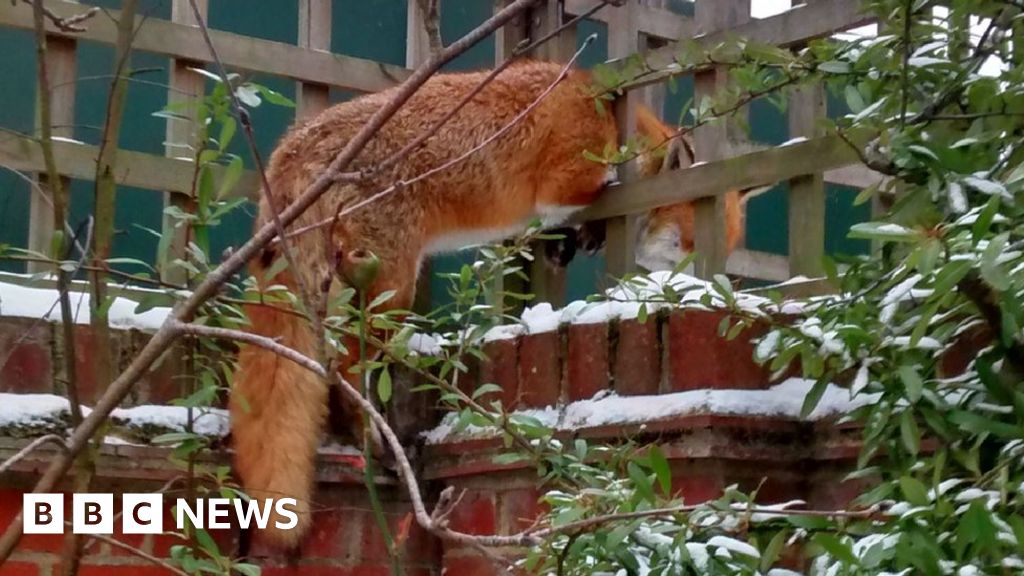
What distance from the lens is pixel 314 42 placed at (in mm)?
2984

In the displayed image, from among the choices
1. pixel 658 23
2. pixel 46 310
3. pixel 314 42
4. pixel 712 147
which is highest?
pixel 658 23

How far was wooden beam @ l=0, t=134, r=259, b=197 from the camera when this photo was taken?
2379 mm

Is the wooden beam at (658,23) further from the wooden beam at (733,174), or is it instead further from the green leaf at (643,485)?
the green leaf at (643,485)

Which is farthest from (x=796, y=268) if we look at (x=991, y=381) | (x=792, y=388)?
(x=991, y=381)

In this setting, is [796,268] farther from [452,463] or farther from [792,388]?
[452,463]

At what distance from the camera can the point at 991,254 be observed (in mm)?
1113

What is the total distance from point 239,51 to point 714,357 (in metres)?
1.33

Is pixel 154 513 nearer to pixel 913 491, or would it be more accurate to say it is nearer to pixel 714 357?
pixel 714 357

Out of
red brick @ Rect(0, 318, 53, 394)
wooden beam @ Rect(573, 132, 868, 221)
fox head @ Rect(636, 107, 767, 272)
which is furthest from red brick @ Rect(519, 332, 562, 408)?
fox head @ Rect(636, 107, 767, 272)

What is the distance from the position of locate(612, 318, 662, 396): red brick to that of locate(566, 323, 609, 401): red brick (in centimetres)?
2

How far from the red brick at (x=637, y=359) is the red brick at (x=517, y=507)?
23 centimetres

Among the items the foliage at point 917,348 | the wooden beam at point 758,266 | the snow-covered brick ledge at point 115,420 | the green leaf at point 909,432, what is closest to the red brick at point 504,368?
the snow-covered brick ledge at point 115,420

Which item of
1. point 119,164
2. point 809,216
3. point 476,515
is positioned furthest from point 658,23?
point 476,515

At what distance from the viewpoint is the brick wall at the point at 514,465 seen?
6.29 feet
